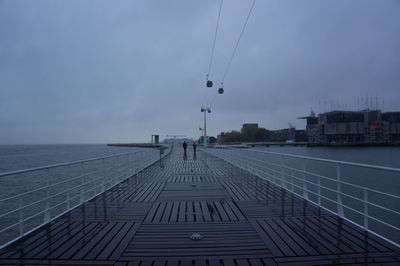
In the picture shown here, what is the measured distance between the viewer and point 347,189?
16.6 m

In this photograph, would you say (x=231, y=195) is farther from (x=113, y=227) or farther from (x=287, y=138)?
(x=287, y=138)

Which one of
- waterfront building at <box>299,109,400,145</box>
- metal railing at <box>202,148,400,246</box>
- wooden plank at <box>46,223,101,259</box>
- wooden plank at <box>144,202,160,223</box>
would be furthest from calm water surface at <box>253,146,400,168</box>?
wooden plank at <box>46,223,101,259</box>

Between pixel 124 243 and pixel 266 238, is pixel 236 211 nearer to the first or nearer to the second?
pixel 266 238

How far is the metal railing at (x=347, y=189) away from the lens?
3574mm

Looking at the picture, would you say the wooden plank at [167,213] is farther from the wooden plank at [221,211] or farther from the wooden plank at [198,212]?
the wooden plank at [221,211]

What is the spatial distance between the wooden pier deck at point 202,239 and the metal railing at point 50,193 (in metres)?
0.40

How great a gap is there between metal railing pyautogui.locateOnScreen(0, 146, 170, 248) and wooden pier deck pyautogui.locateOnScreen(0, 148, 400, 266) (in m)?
0.40

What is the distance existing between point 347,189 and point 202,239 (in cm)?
1683

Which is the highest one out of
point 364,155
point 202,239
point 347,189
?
point 202,239

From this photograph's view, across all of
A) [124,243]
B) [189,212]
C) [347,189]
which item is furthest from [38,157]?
[124,243]

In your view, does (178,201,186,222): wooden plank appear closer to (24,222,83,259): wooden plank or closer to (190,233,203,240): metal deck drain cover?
(190,233,203,240): metal deck drain cover

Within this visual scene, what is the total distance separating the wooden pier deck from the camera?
105 inches

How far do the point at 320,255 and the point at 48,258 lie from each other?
2.95 m

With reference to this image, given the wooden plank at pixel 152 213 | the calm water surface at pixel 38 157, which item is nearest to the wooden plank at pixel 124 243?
the wooden plank at pixel 152 213
